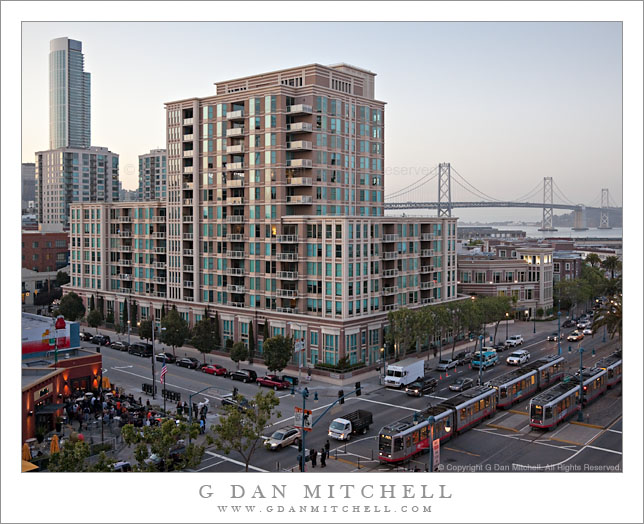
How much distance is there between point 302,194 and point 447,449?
42.9m

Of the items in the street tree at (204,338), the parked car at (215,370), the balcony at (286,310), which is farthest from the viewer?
the street tree at (204,338)

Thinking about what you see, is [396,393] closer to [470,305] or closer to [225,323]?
[470,305]

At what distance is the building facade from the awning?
258 ft

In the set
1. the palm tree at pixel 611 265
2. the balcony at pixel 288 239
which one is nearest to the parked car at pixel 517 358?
the balcony at pixel 288 239

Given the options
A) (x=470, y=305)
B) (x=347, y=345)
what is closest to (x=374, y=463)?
(x=347, y=345)

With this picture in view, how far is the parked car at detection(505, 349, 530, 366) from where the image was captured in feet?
270

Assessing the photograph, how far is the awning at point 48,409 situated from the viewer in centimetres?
5569

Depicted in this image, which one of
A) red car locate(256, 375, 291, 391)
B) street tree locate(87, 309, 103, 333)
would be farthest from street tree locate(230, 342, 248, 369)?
street tree locate(87, 309, 103, 333)

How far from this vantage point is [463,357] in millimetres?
84812

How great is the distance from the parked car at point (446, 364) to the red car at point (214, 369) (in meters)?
25.6

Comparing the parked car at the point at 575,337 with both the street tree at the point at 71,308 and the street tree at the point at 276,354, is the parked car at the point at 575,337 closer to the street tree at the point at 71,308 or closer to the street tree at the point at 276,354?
the street tree at the point at 276,354

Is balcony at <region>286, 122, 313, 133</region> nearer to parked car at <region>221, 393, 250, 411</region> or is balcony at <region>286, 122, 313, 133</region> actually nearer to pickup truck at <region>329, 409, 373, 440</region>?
parked car at <region>221, 393, 250, 411</region>

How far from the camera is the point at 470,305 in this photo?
8612 cm

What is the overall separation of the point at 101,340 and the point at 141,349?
35.3ft
